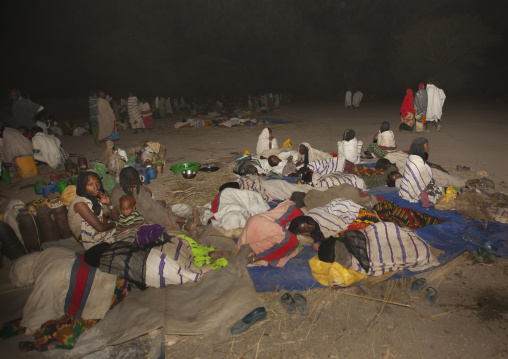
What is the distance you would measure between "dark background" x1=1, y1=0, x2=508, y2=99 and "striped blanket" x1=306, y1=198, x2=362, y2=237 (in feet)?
82.6

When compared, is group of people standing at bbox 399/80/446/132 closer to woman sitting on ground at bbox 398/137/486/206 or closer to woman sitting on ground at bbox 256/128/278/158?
woman sitting on ground at bbox 256/128/278/158

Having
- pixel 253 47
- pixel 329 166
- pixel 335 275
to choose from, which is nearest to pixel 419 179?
pixel 329 166

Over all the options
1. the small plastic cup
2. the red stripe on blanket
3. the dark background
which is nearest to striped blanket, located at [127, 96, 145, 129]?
the red stripe on blanket

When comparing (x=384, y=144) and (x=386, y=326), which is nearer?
(x=386, y=326)

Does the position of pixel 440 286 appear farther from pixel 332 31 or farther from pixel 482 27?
pixel 332 31

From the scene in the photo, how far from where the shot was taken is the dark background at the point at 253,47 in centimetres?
2517

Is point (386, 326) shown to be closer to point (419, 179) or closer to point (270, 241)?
point (270, 241)

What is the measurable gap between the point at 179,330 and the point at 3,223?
2884mm

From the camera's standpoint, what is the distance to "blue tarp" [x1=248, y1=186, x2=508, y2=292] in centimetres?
327

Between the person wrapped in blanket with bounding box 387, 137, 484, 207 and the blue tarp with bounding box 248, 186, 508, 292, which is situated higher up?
the person wrapped in blanket with bounding box 387, 137, 484, 207

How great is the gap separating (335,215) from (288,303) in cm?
163

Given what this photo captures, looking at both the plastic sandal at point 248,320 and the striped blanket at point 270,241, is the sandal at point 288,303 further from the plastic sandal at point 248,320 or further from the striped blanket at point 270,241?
the striped blanket at point 270,241

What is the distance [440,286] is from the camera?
124 inches

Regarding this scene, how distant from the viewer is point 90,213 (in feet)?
11.2
